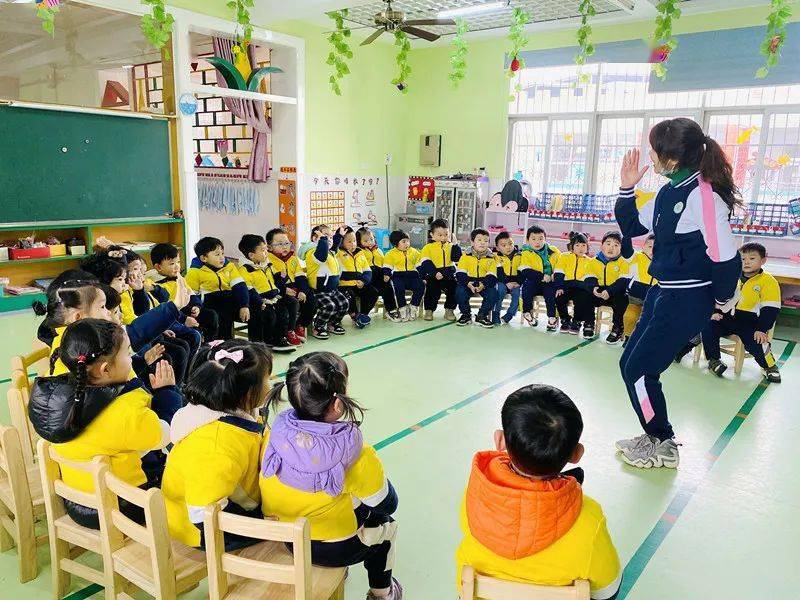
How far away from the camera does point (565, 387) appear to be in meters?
4.09

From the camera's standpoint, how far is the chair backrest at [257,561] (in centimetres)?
133

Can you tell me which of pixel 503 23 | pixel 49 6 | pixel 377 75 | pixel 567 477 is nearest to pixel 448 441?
pixel 567 477

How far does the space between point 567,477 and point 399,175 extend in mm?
8377

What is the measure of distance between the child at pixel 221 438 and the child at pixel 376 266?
13.2ft

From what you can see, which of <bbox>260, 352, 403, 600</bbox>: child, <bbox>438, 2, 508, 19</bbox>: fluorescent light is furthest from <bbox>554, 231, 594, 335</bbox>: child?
<bbox>260, 352, 403, 600</bbox>: child

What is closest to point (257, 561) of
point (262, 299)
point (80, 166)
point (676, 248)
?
point (676, 248)

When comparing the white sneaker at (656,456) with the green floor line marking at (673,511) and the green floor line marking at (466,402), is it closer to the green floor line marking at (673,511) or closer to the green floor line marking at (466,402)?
the green floor line marking at (673,511)

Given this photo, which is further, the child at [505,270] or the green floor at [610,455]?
the child at [505,270]

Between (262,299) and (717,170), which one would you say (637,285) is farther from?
(262,299)

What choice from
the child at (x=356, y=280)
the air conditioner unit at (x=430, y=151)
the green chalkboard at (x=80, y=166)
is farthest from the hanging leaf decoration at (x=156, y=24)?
the air conditioner unit at (x=430, y=151)

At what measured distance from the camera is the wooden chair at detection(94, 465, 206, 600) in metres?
1.45

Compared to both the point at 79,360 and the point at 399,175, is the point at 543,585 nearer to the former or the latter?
the point at 79,360

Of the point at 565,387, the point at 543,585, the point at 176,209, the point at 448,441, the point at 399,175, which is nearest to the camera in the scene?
the point at 543,585

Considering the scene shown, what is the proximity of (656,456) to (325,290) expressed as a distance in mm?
3091
